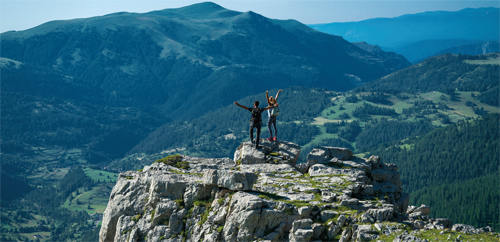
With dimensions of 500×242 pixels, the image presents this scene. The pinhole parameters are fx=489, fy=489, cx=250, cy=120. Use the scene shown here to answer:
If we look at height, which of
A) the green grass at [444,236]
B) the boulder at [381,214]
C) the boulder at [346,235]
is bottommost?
the boulder at [346,235]


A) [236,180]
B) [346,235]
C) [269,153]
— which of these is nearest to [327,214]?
[346,235]

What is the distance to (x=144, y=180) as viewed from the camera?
165ft

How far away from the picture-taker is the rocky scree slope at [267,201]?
124 feet

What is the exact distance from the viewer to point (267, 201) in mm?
40156

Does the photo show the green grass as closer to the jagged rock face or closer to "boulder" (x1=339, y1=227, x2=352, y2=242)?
"boulder" (x1=339, y1=227, x2=352, y2=242)

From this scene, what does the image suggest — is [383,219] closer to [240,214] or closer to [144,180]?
[240,214]

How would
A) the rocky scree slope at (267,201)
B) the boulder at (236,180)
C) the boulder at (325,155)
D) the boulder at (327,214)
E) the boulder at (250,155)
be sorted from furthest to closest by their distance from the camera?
the boulder at (250,155) < the boulder at (325,155) < the boulder at (236,180) < the boulder at (327,214) < the rocky scree slope at (267,201)

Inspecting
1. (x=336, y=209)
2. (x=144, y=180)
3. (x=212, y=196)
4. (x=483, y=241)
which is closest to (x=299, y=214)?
(x=336, y=209)

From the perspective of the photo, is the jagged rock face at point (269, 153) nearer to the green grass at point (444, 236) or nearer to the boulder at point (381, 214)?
the boulder at point (381, 214)

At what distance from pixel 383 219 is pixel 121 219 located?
25676mm

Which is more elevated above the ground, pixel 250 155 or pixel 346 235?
pixel 250 155

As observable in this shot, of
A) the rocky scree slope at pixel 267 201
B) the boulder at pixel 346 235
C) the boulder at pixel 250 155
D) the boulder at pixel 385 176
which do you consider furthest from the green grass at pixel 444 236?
the boulder at pixel 250 155

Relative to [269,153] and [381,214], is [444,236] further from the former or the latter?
[269,153]

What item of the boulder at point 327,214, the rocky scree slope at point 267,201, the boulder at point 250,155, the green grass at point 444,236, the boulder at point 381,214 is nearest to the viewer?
the green grass at point 444,236
